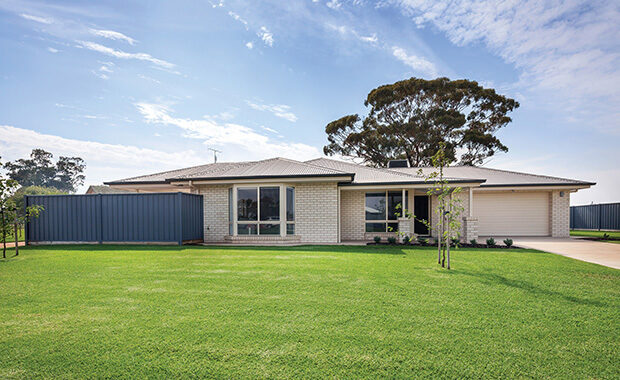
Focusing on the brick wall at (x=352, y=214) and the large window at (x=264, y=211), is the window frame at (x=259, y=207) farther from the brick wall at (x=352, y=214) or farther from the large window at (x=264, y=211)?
the brick wall at (x=352, y=214)

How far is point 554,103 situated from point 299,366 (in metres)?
18.2

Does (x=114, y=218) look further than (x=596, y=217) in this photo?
No

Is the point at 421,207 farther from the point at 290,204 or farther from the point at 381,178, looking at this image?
the point at 290,204

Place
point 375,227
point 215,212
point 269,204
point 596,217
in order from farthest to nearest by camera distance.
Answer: point 596,217 < point 375,227 < point 215,212 < point 269,204

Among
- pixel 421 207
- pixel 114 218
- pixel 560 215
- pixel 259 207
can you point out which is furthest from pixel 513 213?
pixel 114 218

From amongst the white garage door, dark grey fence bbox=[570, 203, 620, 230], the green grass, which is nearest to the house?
the white garage door

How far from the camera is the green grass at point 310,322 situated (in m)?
2.66

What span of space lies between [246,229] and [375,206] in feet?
19.6

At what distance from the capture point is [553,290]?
5.19 meters

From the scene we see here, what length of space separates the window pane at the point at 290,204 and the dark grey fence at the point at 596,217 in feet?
71.4

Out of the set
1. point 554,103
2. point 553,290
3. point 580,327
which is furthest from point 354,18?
point 580,327

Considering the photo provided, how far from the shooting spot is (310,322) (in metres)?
3.66

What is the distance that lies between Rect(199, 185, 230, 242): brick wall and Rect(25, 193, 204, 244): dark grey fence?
2.24ft

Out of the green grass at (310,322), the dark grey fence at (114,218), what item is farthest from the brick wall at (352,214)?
the green grass at (310,322)
